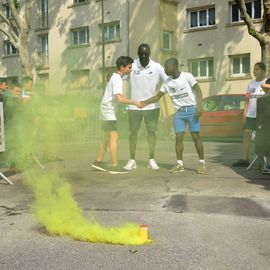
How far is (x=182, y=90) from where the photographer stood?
25.9ft

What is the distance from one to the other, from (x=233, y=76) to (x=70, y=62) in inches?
740

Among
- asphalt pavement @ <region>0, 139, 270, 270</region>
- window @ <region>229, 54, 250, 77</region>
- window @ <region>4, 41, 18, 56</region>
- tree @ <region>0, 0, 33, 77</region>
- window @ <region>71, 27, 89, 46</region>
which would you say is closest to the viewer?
asphalt pavement @ <region>0, 139, 270, 270</region>

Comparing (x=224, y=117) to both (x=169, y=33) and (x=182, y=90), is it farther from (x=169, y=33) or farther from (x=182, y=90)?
(x=169, y=33)

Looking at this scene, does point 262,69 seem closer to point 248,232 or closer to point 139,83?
point 139,83

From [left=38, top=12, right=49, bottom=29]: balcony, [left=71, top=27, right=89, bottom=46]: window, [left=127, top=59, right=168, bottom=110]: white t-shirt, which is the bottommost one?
[left=127, top=59, right=168, bottom=110]: white t-shirt

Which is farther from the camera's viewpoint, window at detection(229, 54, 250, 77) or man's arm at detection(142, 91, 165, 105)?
window at detection(229, 54, 250, 77)

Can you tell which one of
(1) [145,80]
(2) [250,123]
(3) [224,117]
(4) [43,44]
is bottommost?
(3) [224,117]

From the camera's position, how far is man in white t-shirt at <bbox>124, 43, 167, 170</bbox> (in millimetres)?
8289

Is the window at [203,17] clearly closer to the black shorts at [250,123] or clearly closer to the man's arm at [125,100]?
the black shorts at [250,123]

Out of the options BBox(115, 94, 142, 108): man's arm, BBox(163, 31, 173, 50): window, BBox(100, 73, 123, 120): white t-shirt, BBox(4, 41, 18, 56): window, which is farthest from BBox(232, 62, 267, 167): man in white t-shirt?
BBox(4, 41, 18, 56): window

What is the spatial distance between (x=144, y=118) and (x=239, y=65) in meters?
20.4

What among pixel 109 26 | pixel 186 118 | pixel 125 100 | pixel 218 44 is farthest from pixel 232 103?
pixel 109 26

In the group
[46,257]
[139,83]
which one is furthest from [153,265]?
[139,83]

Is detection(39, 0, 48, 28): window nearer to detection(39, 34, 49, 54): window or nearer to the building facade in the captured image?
the building facade
